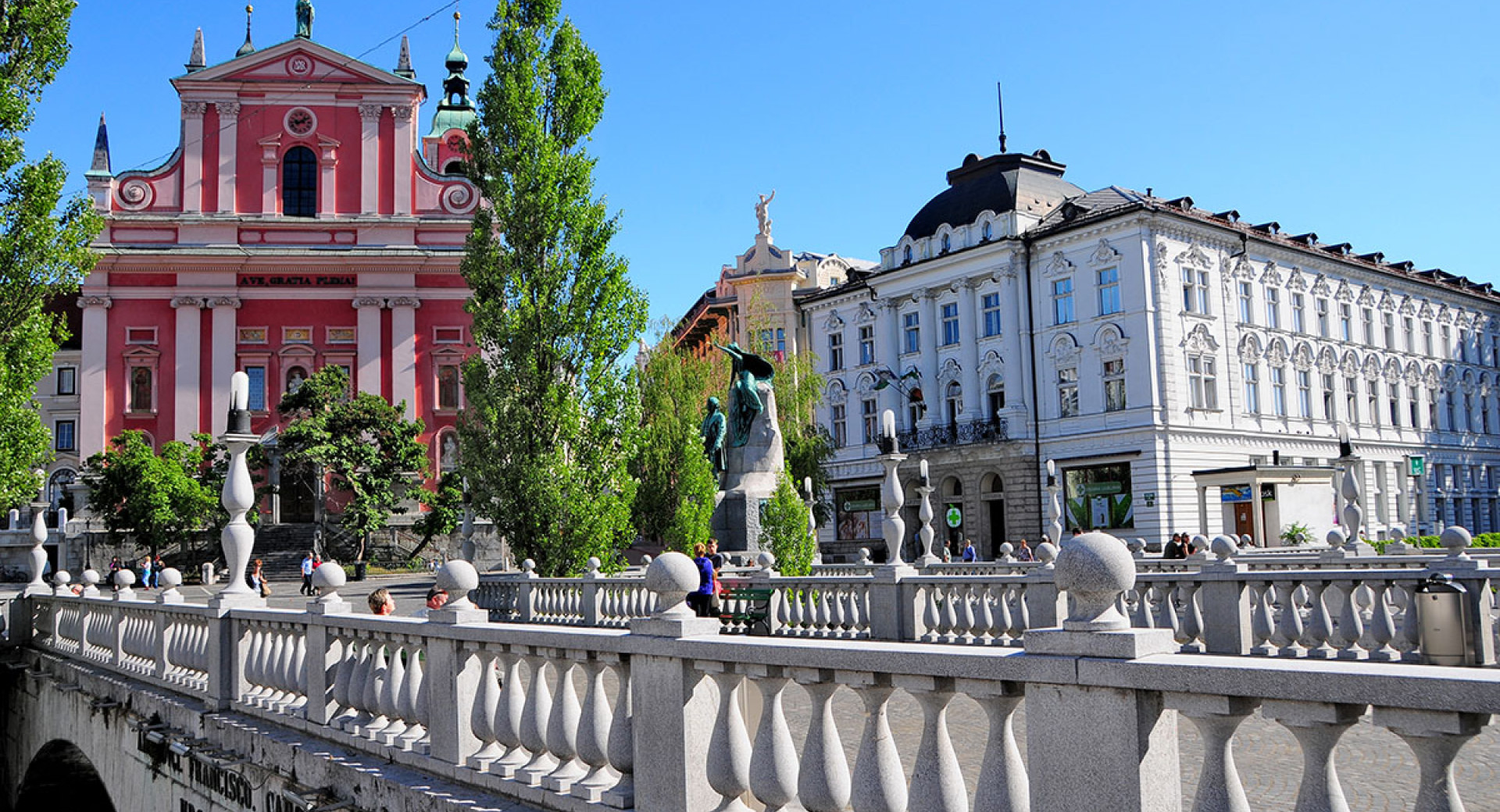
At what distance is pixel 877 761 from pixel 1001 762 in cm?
52

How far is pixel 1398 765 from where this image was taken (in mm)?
7160

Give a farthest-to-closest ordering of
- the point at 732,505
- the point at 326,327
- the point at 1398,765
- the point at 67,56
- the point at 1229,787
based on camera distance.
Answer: the point at 326,327 < the point at 732,505 < the point at 67,56 < the point at 1398,765 < the point at 1229,787

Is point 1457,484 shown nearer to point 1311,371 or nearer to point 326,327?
point 1311,371

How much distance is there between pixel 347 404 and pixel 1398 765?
40.7 m

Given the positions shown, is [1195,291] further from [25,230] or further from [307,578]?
[25,230]

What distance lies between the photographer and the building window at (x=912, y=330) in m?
48.8

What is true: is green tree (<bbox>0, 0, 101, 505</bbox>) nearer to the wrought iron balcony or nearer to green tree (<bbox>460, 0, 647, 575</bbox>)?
green tree (<bbox>460, 0, 647, 575</bbox>)

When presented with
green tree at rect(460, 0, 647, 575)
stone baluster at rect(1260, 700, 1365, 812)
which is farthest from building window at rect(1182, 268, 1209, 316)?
stone baluster at rect(1260, 700, 1365, 812)

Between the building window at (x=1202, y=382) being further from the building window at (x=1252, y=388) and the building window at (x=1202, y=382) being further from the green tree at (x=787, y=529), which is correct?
the green tree at (x=787, y=529)

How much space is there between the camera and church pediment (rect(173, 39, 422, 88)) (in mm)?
47312

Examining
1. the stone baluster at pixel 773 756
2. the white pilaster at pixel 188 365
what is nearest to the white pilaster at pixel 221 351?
the white pilaster at pixel 188 365

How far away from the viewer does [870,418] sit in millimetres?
51188

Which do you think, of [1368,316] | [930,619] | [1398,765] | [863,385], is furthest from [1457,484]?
[1398,765]

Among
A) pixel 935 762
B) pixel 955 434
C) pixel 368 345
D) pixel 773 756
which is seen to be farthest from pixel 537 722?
pixel 368 345
